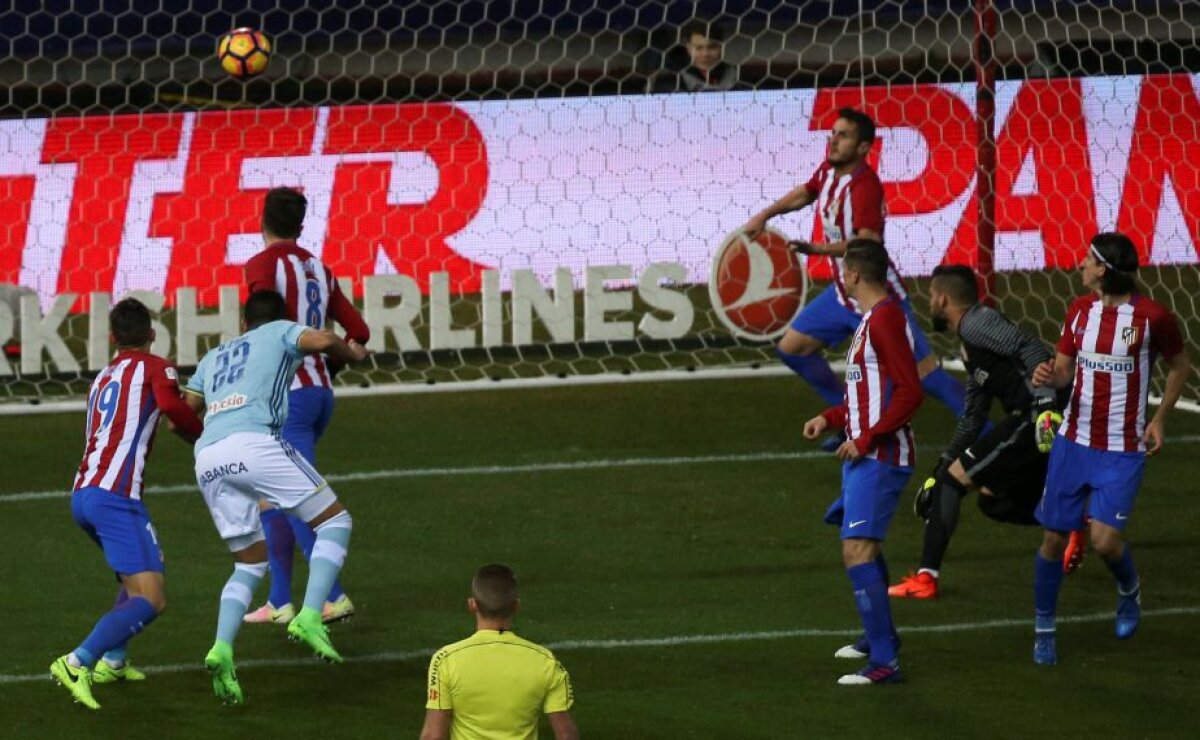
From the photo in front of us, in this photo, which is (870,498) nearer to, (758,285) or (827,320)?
(827,320)

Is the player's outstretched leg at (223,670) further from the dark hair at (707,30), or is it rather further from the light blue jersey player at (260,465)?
the dark hair at (707,30)

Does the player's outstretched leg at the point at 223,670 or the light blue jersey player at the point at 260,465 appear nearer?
the player's outstretched leg at the point at 223,670


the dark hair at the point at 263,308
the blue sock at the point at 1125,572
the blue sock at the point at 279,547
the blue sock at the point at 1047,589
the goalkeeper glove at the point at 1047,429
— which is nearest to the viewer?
the dark hair at the point at 263,308

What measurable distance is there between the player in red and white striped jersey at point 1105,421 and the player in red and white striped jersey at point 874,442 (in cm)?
67

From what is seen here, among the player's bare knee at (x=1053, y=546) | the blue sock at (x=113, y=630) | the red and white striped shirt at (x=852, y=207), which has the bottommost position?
the blue sock at (x=113, y=630)

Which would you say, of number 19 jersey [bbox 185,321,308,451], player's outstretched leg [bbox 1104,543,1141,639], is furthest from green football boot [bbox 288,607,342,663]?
player's outstretched leg [bbox 1104,543,1141,639]

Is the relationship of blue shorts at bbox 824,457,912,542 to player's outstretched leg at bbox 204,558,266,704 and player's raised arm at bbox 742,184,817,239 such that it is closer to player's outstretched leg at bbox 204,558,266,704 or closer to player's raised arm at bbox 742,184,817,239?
player's outstretched leg at bbox 204,558,266,704

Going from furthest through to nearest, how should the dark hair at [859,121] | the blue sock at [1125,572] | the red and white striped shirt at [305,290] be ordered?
the dark hair at [859,121], the red and white striped shirt at [305,290], the blue sock at [1125,572]

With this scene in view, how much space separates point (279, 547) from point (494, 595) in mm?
3192

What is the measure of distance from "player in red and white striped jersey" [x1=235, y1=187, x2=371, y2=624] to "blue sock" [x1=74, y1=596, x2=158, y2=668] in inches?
47.4

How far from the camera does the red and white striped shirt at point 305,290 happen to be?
337 inches

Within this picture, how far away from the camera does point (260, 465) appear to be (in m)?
7.54

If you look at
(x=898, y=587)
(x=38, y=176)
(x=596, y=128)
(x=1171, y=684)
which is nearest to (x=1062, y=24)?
(x=596, y=128)

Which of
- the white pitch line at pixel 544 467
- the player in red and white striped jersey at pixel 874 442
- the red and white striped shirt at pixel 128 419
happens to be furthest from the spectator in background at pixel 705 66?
the red and white striped shirt at pixel 128 419
